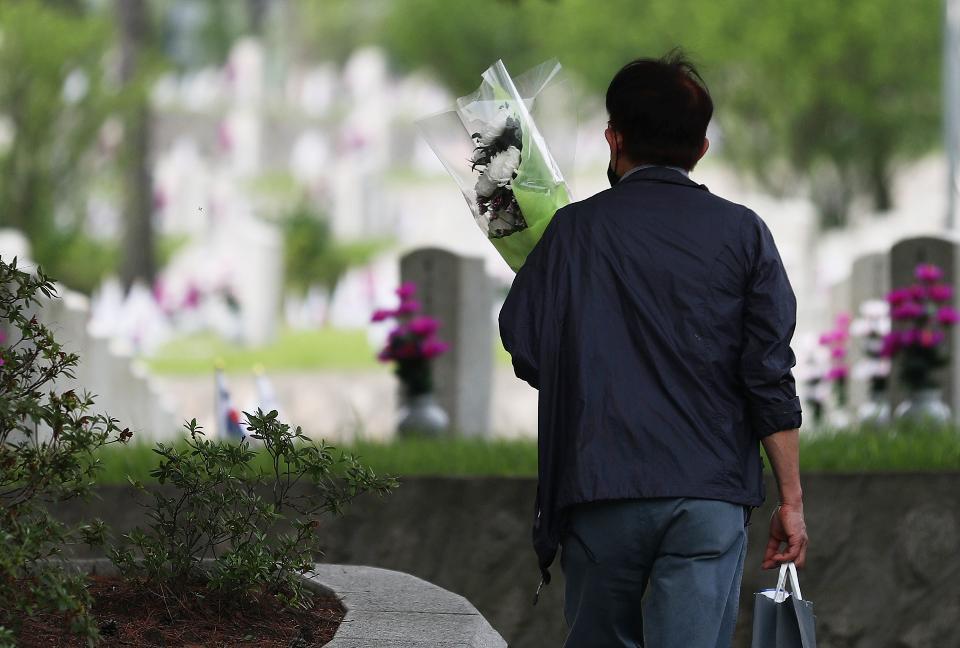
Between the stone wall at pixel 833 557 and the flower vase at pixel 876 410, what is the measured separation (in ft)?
7.68

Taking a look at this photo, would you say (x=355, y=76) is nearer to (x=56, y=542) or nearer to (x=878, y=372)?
(x=878, y=372)

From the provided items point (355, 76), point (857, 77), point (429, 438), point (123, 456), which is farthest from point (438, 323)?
point (355, 76)

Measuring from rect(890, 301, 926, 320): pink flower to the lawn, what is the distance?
17344mm

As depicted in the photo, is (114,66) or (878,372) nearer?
(878,372)

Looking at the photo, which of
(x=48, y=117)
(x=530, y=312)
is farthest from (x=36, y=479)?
(x=48, y=117)

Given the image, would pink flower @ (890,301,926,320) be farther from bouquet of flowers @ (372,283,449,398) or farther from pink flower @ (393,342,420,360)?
pink flower @ (393,342,420,360)

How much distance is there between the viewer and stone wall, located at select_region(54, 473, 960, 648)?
6.38m

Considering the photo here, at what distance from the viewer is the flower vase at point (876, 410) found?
29.6ft

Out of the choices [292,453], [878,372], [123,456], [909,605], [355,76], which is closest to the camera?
[292,453]

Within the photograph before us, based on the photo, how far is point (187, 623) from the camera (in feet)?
11.7

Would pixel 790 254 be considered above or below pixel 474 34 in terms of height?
below

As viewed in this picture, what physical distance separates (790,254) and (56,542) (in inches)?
925

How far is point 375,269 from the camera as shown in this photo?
3422 centimetres

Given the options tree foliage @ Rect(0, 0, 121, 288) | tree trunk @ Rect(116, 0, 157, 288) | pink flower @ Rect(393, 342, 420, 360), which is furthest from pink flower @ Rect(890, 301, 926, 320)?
tree trunk @ Rect(116, 0, 157, 288)
